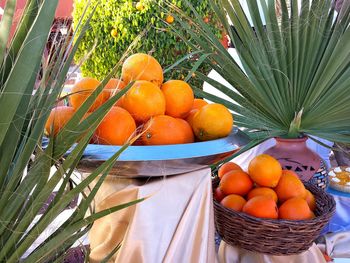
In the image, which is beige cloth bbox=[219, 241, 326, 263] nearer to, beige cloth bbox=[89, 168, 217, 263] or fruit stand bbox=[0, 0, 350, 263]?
fruit stand bbox=[0, 0, 350, 263]

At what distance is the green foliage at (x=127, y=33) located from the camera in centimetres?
265

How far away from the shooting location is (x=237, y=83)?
1299 millimetres

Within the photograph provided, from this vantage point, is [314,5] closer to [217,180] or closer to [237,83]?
[237,83]

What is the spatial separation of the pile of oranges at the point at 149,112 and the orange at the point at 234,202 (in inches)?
9.3

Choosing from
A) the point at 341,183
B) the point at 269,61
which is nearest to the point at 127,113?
the point at 269,61

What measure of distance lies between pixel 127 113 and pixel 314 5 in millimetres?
823

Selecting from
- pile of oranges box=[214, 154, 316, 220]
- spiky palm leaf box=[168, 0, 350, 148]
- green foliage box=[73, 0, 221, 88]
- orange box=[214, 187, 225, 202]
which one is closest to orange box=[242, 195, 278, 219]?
pile of oranges box=[214, 154, 316, 220]

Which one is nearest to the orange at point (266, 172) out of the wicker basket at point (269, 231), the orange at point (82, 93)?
the wicker basket at point (269, 231)

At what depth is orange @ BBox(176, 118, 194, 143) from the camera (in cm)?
79

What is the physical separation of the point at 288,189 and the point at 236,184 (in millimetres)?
129

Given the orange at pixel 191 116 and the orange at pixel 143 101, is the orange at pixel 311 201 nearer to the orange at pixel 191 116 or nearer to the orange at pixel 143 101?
the orange at pixel 191 116

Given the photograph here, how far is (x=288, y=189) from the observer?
1.01 m

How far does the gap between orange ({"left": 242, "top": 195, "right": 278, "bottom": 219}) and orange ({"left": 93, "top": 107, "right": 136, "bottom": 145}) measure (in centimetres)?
38

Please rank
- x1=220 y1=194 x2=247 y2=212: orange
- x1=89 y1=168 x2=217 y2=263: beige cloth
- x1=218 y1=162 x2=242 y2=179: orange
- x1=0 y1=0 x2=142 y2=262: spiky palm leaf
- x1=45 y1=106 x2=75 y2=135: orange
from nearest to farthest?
x1=0 y1=0 x2=142 y2=262: spiky palm leaf < x1=45 y1=106 x2=75 y2=135: orange < x1=89 y1=168 x2=217 y2=263: beige cloth < x1=220 y1=194 x2=247 y2=212: orange < x1=218 y1=162 x2=242 y2=179: orange
